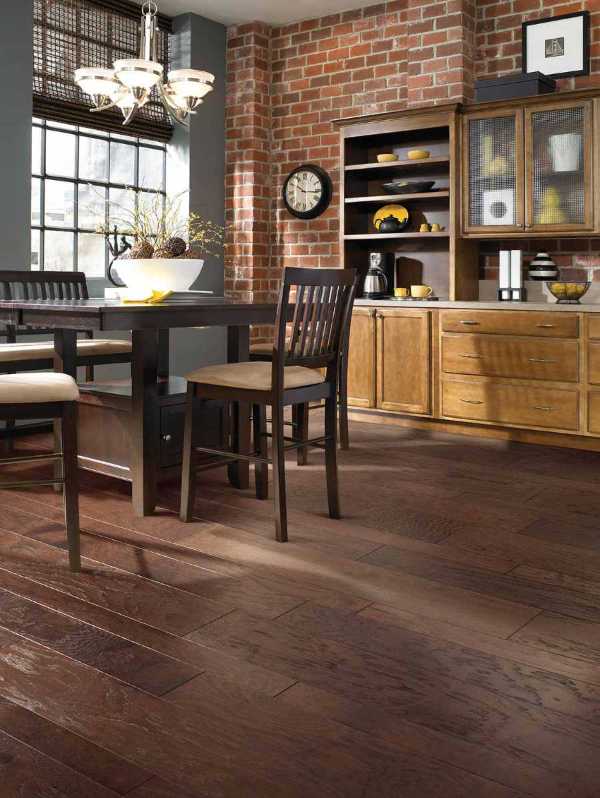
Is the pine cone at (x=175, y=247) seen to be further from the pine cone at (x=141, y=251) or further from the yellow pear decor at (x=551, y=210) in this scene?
the yellow pear decor at (x=551, y=210)

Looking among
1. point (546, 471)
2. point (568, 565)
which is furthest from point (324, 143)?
point (568, 565)

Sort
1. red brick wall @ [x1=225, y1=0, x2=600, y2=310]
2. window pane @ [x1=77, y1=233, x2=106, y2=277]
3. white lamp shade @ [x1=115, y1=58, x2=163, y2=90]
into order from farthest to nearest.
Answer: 1. window pane @ [x1=77, y1=233, x2=106, y2=277]
2. red brick wall @ [x1=225, y1=0, x2=600, y2=310]
3. white lamp shade @ [x1=115, y1=58, x2=163, y2=90]

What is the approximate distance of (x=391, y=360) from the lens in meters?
4.95

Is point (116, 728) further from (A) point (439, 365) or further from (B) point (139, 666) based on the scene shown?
(A) point (439, 365)

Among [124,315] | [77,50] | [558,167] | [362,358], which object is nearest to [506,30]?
[558,167]

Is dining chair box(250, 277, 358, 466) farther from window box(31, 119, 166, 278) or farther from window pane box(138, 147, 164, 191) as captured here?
window pane box(138, 147, 164, 191)

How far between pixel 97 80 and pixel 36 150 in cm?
197

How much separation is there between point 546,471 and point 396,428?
1.26m

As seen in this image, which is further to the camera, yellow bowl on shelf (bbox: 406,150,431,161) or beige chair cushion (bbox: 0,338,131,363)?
yellow bowl on shelf (bbox: 406,150,431,161)

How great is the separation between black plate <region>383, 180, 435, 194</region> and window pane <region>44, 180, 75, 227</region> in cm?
203

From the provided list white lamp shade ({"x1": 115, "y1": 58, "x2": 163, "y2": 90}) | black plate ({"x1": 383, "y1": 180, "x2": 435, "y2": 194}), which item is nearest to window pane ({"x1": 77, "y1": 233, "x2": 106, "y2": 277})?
black plate ({"x1": 383, "y1": 180, "x2": 435, "y2": 194})

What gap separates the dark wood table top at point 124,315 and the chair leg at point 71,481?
36 cm

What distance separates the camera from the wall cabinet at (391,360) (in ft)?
15.8

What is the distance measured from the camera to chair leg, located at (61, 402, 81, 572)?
96.5 inches
